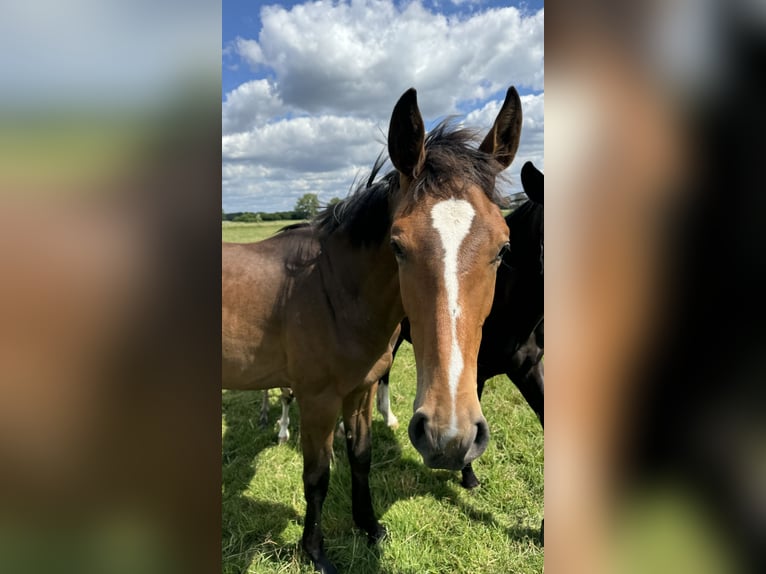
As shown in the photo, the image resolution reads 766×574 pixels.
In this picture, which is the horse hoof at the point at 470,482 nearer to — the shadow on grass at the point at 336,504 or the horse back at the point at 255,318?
the shadow on grass at the point at 336,504

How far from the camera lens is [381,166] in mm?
2352

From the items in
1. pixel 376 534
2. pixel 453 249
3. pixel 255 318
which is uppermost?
pixel 453 249

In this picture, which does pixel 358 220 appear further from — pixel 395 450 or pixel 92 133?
pixel 395 450

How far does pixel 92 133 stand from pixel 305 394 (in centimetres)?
201

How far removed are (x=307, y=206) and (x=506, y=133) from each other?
1.47 metres

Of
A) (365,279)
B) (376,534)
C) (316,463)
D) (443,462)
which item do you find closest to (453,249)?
(443,462)

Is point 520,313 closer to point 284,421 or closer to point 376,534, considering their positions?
point 376,534

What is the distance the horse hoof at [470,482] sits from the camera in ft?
10.1

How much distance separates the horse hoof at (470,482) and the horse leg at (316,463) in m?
1.16

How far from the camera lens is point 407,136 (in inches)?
69.9

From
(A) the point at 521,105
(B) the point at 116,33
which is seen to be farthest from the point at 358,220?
(B) the point at 116,33

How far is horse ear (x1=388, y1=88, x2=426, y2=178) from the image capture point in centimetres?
170

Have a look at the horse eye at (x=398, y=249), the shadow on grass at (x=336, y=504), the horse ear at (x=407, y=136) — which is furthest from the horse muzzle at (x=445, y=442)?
the shadow on grass at (x=336, y=504)

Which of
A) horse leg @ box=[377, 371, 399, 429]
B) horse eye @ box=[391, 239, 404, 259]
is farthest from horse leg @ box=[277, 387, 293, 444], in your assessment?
A: horse eye @ box=[391, 239, 404, 259]
